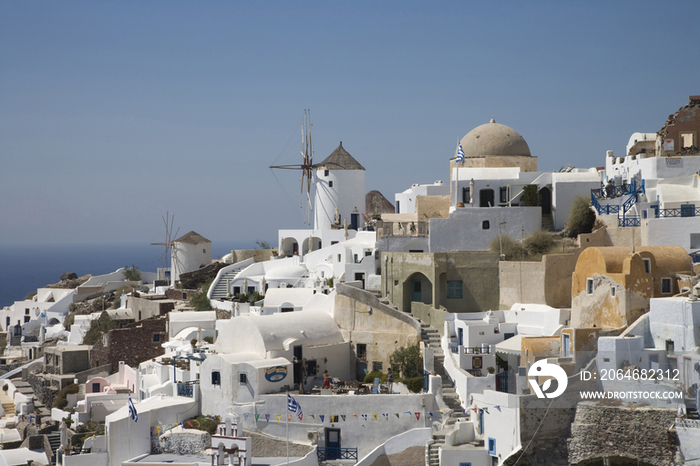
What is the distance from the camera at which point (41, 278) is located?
169 m

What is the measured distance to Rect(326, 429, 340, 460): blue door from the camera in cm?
2534

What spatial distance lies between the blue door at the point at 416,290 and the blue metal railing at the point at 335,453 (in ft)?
25.3

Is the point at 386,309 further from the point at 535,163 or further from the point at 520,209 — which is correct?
the point at 535,163

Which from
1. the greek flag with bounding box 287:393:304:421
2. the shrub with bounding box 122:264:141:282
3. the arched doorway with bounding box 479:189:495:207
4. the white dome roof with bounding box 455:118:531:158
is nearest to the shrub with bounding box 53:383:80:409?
the greek flag with bounding box 287:393:304:421

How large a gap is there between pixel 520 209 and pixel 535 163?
550 centimetres

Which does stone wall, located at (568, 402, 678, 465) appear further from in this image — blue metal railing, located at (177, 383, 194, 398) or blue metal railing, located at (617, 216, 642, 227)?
blue metal railing, located at (177, 383, 194, 398)

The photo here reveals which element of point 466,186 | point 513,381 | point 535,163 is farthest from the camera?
point 535,163

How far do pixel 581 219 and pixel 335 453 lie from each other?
1322 centimetres

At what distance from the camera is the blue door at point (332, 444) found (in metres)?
25.3

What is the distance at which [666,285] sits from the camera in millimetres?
24172

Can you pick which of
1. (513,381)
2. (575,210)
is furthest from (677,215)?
(513,381)

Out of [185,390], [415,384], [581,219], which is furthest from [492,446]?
[581,219]

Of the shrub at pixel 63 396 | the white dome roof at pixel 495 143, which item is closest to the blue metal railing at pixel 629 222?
the white dome roof at pixel 495 143

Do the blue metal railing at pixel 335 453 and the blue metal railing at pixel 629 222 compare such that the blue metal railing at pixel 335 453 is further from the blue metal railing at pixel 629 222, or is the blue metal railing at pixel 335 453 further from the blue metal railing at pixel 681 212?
the blue metal railing at pixel 681 212
